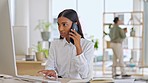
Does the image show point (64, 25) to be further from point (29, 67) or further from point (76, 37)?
point (29, 67)

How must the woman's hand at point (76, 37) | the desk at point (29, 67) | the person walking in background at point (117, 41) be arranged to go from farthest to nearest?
the person walking in background at point (117, 41), the desk at point (29, 67), the woman's hand at point (76, 37)

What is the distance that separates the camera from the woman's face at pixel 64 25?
2004mm

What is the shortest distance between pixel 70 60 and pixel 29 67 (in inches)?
89.2

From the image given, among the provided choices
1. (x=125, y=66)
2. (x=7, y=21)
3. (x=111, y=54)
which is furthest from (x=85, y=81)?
(x=111, y=54)

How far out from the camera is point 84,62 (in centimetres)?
198

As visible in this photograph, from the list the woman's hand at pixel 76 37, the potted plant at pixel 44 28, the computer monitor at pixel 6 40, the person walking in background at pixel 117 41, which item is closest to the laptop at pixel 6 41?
the computer monitor at pixel 6 40

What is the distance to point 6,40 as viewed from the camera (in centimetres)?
178

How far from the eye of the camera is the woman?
1.97m

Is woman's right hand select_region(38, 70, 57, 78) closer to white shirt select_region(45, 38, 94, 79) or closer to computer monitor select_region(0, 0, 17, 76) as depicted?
white shirt select_region(45, 38, 94, 79)

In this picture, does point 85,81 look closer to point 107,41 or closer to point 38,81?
point 38,81

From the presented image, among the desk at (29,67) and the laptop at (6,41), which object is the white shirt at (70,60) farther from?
the desk at (29,67)

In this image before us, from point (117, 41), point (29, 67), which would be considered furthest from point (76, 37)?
point (117, 41)

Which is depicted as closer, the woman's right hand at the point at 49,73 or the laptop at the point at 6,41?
the laptop at the point at 6,41

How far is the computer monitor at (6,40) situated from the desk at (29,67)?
93.6 inches
